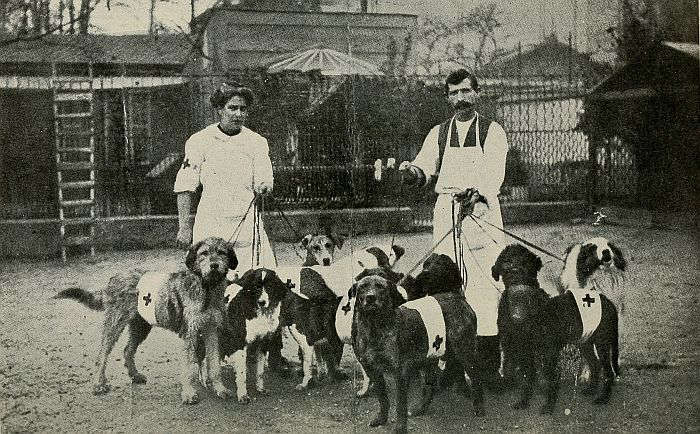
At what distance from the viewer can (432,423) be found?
4.61m

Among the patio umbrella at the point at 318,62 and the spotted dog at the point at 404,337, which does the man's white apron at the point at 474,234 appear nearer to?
the spotted dog at the point at 404,337

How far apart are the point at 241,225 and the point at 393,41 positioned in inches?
64.3

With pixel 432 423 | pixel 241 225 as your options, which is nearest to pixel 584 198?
pixel 432 423

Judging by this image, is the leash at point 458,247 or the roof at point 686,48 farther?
the roof at point 686,48

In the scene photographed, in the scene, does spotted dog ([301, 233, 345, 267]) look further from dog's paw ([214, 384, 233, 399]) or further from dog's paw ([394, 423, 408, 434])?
dog's paw ([394, 423, 408, 434])

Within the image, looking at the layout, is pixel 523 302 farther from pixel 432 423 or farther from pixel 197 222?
pixel 197 222

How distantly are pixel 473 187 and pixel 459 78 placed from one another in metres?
0.75

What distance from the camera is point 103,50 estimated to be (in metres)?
4.82

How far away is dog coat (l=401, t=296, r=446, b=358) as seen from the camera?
4.41 meters

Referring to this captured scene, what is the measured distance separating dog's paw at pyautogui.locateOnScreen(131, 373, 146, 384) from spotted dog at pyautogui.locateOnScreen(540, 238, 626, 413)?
2.58 meters

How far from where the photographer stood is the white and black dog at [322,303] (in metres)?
4.61

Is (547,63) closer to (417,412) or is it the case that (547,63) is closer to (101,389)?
(417,412)

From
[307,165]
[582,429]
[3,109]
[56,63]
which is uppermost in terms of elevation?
[56,63]

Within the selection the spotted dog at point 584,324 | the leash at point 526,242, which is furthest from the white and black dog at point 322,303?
the spotted dog at point 584,324
